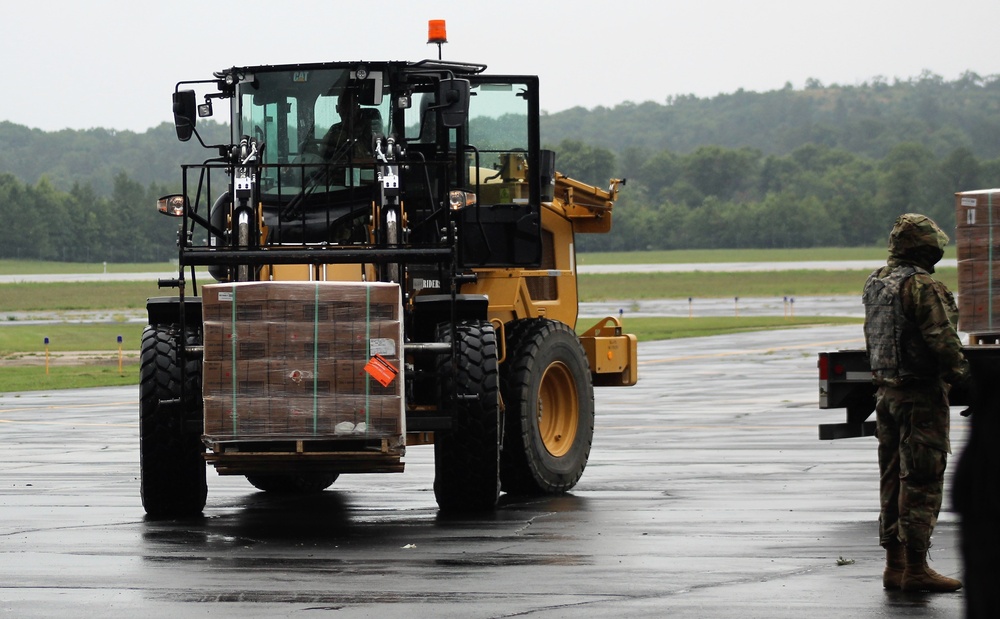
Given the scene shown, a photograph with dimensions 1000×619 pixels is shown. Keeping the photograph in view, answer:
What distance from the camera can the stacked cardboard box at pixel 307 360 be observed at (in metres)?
11.2

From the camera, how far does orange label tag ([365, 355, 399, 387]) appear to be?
11188mm

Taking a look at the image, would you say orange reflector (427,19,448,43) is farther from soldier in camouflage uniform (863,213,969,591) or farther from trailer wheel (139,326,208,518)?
soldier in camouflage uniform (863,213,969,591)

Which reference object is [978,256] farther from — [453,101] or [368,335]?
[368,335]

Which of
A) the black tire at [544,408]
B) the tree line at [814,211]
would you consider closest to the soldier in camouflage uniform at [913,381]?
the black tire at [544,408]

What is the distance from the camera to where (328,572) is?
9.88 meters

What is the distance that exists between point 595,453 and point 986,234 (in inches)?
226

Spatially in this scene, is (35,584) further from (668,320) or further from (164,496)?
(668,320)

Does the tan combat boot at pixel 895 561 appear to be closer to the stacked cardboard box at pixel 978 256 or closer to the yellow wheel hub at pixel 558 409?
the stacked cardboard box at pixel 978 256

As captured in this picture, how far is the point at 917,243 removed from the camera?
364 inches

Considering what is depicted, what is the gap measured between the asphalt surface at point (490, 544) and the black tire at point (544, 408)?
12.5 inches

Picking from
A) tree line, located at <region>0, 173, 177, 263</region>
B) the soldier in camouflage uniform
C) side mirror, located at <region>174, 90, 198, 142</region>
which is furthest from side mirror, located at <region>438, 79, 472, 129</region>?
tree line, located at <region>0, 173, 177, 263</region>

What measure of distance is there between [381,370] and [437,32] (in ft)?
13.6

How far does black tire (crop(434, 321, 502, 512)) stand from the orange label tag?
677 millimetres

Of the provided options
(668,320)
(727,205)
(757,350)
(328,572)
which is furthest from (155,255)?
(328,572)
